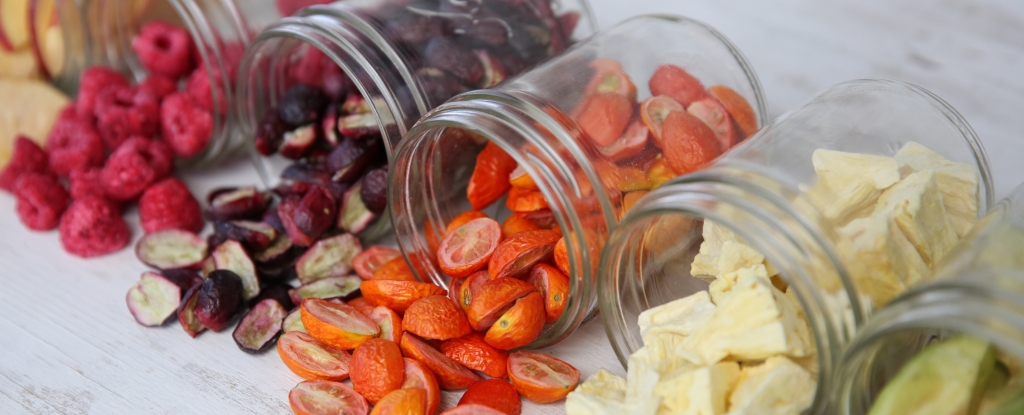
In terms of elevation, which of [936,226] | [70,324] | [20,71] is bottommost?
[70,324]

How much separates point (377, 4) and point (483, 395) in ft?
1.99

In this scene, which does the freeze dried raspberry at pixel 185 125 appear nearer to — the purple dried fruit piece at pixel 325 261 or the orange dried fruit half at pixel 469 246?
the purple dried fruit piece at pixel 325 261

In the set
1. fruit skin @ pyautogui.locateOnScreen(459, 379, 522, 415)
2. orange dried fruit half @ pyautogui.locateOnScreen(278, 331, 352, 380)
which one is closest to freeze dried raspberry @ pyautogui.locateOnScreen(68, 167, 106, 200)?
orange dried fruit half @ pyautogui.locateOnScreen(278, 331, 352, 380)

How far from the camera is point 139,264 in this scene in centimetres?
114

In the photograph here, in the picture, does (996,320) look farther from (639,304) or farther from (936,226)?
(639,304)

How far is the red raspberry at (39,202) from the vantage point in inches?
46.8

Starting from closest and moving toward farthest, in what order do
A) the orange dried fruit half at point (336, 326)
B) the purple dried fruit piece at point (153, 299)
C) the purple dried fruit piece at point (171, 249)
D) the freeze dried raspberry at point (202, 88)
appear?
the orange dried fruit half at point (336, 326) → the purple dried fruit piece at point (153, 299) → the purple dried fruit piece at point (171, 249) → the freeze dried raspberry at point (202, 88)

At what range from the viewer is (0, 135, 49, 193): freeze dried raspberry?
1.26m

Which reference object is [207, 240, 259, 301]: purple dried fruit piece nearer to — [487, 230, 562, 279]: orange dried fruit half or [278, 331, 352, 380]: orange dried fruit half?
[278, 331, 352, 380]: orange dried fruit half

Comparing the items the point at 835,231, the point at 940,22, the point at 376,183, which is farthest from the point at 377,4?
the point at 940,22

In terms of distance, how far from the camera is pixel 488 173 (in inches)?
40.5

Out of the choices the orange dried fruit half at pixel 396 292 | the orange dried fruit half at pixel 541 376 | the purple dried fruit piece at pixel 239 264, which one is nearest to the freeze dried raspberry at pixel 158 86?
the purple dried fruit piece at pixel 239 264

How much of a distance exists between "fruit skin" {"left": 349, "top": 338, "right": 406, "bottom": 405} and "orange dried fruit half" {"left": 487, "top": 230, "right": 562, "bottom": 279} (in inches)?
6.0

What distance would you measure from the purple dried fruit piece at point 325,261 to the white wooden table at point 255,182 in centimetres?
15
